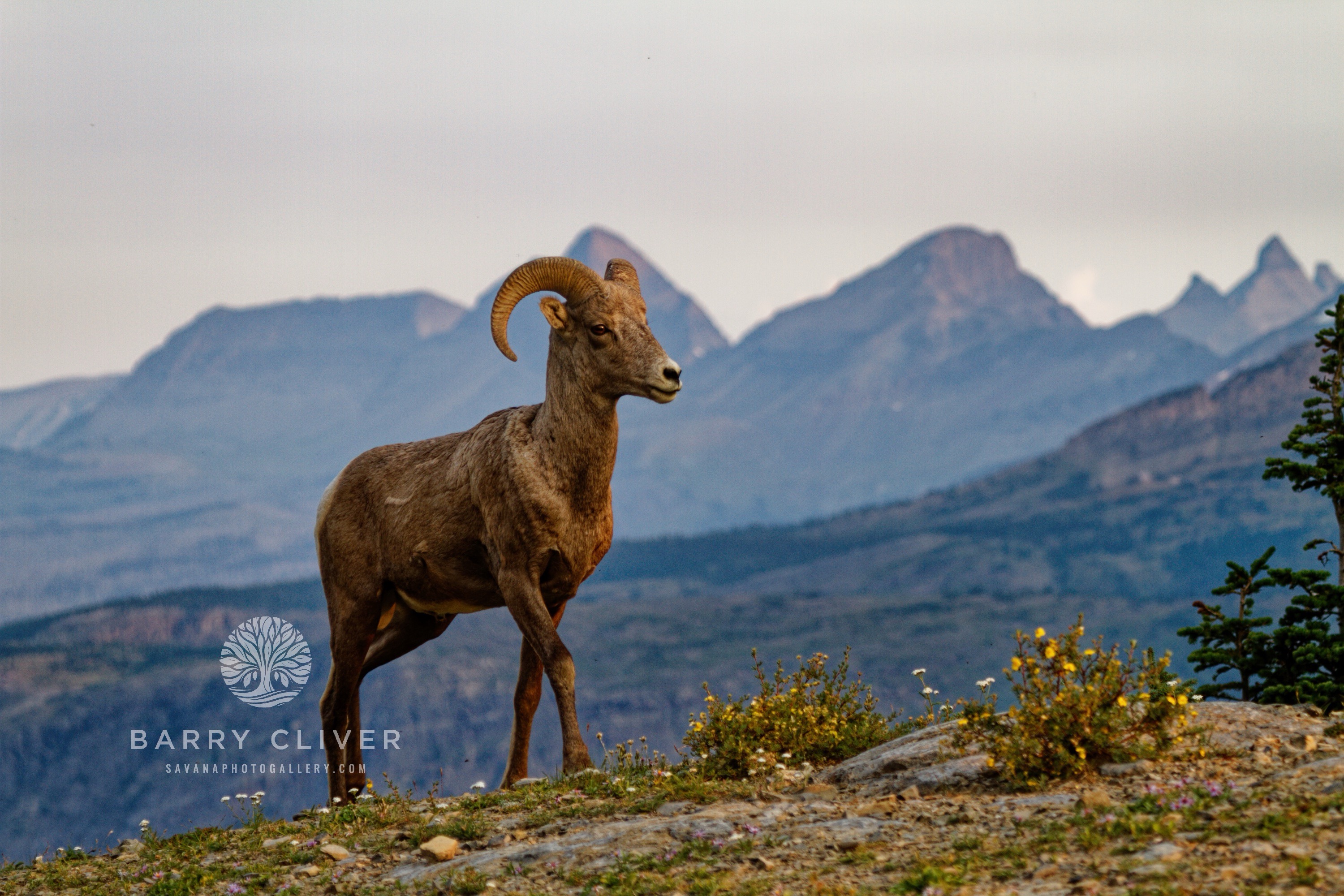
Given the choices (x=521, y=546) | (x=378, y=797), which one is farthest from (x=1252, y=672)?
(x=378, y=797)

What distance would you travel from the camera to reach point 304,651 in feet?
73.9

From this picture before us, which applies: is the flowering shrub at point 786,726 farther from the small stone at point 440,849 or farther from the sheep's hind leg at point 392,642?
the sheep's hind leg at point 392,642

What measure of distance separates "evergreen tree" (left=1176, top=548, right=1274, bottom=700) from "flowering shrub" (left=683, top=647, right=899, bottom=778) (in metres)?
3.38

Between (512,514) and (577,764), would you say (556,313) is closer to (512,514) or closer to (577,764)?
(512,514)

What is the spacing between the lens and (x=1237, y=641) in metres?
15.7

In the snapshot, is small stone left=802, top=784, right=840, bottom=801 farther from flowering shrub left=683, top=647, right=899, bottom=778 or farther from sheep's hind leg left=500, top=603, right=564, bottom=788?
sheep's hind leg left=500, top=603, right=564, bottom=788

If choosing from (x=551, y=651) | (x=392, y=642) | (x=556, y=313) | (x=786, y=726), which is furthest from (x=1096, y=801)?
(x=392, y=642)

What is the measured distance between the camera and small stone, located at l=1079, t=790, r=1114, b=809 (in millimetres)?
10906

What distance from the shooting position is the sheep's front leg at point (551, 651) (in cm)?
1479

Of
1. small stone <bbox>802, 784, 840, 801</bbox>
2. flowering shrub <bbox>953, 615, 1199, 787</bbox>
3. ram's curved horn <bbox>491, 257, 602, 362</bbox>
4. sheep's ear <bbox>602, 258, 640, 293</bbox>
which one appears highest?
sheep's ear <bbox>602, 258, 640, 293</bbox>

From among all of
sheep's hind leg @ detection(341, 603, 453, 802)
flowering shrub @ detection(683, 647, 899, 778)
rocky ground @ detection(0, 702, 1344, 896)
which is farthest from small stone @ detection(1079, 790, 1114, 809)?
sheep's hind leg @ detection(341, 603, 453, 802)

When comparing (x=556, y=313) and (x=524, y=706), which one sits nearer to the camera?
(x=556, y=313)

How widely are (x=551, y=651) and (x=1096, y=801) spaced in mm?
5770

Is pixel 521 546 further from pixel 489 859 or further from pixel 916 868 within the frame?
pixel 916 868
